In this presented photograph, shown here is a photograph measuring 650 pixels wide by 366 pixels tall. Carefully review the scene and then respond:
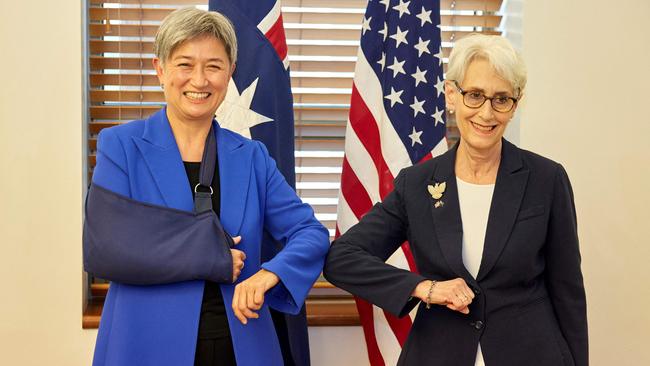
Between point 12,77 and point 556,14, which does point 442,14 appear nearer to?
point 556,14

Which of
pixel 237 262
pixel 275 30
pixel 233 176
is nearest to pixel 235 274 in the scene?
pixel 237 262

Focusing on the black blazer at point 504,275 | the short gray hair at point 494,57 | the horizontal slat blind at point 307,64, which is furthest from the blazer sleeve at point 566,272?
the horizontal slat blind at point 307,64

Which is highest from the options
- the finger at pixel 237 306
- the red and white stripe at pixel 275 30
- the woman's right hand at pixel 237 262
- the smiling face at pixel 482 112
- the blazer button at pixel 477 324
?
the red and white stripe at pixel 275 30

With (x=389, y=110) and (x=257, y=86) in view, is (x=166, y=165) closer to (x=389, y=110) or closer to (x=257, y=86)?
(x=257, y=86)

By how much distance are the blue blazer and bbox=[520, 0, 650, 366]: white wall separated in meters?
1.45

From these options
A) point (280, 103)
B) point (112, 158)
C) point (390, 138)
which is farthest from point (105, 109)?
point (112, 158)

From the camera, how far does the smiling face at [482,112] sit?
1763mm

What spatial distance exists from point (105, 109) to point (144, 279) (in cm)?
159

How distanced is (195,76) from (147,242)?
417mm

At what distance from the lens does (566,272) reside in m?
1.76

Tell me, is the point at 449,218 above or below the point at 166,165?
below

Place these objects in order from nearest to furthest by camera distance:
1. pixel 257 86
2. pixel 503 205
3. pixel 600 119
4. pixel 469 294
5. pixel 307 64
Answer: pixel 469 294, pixel 503 205, pixel 257 86, pixel 600 119, pixel 307 64

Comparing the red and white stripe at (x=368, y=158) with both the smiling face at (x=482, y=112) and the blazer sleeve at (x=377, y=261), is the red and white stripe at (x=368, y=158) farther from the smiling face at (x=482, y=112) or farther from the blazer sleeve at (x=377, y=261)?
the smiling face at (x=482, y=112)

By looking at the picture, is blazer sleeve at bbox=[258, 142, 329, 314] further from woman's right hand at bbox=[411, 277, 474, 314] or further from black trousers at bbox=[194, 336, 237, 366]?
woman's right hand at bbox=[411, 277, 474, 314]
